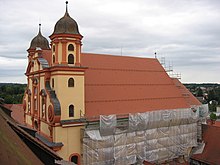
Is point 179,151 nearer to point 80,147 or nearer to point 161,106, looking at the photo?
point 161,106

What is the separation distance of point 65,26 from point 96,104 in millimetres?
6829

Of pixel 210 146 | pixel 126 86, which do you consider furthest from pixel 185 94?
pixel 126 86

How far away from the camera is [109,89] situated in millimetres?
23047

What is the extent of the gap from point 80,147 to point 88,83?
5.52 meters

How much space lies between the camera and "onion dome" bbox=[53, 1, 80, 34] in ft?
66.2

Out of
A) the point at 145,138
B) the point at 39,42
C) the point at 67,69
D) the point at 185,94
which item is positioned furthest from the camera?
the point at 185,94

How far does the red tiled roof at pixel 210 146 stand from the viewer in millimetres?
22922

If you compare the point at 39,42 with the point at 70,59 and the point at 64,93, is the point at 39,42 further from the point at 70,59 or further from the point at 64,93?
the point at 64,93

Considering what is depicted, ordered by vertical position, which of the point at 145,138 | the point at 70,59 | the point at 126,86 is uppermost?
the point at 70,59

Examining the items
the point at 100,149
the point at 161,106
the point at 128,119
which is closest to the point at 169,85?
the point at 161,106

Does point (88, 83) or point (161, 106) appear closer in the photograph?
point (88, 83)

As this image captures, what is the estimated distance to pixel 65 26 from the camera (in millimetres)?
20234

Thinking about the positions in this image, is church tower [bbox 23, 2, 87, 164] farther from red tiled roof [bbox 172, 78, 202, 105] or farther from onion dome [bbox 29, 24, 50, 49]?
red tiled roof [bbox 172, 78, 202, 105]

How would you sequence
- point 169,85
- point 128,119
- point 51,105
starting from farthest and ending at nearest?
point 169,85, point 128,119, point 51,105
